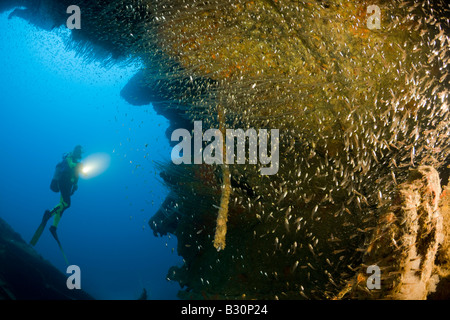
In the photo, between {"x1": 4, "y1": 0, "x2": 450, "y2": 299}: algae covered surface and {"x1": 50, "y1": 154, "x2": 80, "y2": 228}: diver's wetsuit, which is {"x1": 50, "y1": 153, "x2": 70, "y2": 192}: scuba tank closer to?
{"x1": 50, "y1": 154, "x2": 80, "y2": 228}: diver's wetsuit

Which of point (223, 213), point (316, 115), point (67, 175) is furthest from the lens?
point (67, 175)

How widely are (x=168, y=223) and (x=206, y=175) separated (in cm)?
278

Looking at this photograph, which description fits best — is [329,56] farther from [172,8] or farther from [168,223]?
[168,223]

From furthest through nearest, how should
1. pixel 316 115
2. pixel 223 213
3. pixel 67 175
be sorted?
pixel 67 175 → pixel 316 115 → pixel 223 213

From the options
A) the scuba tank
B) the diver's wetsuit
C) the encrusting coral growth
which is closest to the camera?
the encrusting coral growth

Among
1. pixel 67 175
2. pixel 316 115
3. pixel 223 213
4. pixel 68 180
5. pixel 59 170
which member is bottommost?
pixel 223 213

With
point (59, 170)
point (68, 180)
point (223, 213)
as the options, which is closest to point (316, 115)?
point (223, 213)

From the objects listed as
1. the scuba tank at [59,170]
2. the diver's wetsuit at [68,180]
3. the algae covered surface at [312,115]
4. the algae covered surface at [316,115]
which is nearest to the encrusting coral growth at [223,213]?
the algae covered surface at [312,115]

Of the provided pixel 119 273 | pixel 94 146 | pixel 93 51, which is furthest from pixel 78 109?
pixel 93 51

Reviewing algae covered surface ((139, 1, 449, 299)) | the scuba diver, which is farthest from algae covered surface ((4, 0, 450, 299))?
the scuba diver

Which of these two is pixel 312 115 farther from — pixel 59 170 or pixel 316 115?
pixel 59 170

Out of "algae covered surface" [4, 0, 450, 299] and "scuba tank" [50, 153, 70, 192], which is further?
"scuba tank" [50, 153, 70, 192]

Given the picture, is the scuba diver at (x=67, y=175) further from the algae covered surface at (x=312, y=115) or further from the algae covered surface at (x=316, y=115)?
the algae covered surface at (x=316, y=115)

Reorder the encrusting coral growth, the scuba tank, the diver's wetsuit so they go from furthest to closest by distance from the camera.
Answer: the scuba tank
the diver's wetsuit
the encrusting coral growth
